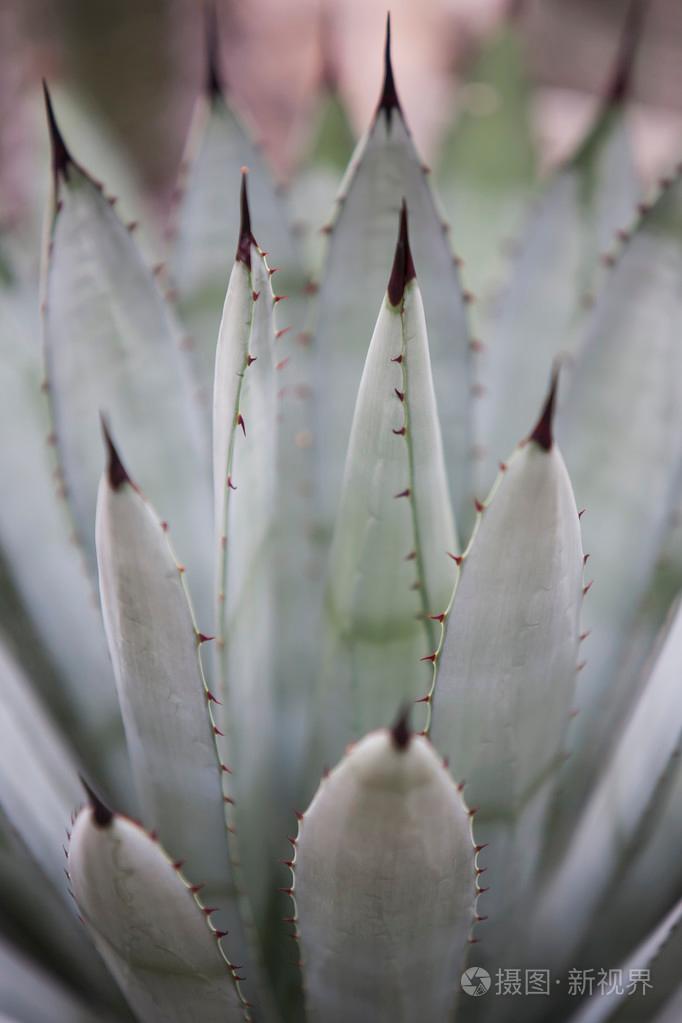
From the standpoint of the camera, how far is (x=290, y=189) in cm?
104

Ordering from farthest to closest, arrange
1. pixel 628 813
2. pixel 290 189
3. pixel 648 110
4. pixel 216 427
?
pixel 648 110 < pixel 290 189 < pixel 628 813 < pixel 216 427

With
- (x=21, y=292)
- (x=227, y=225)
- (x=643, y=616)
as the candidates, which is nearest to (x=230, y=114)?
(x=227, y=225)

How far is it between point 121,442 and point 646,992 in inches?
19.2

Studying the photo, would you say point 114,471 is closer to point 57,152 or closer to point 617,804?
point 57,152

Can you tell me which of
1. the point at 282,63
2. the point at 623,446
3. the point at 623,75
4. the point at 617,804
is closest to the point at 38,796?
the point at 617,804

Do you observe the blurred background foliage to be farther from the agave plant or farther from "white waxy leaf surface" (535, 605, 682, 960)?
"white waxy leaf surface" (535, 605, 682, 960)

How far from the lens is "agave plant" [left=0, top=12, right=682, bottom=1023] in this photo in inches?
21.3

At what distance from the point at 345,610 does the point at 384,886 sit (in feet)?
0.66

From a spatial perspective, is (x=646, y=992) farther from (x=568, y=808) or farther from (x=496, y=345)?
(x=496, y=345)

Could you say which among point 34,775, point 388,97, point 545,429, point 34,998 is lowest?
point 34,998

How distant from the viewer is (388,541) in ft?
2.09

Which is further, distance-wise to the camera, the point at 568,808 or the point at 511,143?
the point at 511,143

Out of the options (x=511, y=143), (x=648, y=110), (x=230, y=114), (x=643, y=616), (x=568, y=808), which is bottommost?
(x=568, y=808)

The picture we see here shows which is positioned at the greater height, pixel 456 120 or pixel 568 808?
pixel 456 120
